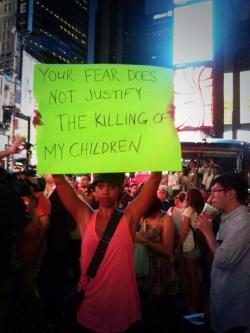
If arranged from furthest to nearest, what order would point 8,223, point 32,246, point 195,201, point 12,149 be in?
point 195,201, point 32,246, point 12,149, point 8,223

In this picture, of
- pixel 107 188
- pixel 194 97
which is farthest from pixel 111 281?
pixel 194 97

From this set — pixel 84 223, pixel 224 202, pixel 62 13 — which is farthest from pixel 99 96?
pixel 62 13

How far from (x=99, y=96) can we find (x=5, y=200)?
1.19 metres

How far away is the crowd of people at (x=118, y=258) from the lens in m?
2.90

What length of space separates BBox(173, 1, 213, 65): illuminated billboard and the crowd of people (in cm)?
2205

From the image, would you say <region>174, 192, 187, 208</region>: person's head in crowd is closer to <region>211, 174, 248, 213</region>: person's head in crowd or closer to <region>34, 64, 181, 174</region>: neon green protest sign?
<region>211, 174, 248, 213</region>: person's head in crowd

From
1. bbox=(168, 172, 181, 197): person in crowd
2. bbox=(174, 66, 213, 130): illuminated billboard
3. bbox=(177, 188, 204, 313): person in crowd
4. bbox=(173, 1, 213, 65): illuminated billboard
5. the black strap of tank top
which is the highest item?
bbox=(173, 1, 213, 65): illuminated billboard

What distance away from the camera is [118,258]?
2889 millimetres

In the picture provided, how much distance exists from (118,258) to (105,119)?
1.07 metres

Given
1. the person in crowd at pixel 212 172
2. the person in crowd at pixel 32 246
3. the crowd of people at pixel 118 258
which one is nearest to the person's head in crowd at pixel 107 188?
the crowd of people at pixel 118 258

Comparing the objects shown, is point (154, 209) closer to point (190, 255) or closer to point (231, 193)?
point (231, 193)

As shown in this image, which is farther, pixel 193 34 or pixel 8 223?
pixel 193 34

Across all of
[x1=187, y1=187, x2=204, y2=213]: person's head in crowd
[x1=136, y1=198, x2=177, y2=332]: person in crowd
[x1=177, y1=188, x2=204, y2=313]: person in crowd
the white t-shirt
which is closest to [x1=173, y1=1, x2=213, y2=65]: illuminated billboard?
[x1=187, y1=187, x2=204, y2=213]: person's head in crowd

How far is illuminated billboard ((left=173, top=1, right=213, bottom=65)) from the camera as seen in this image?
2689cm
